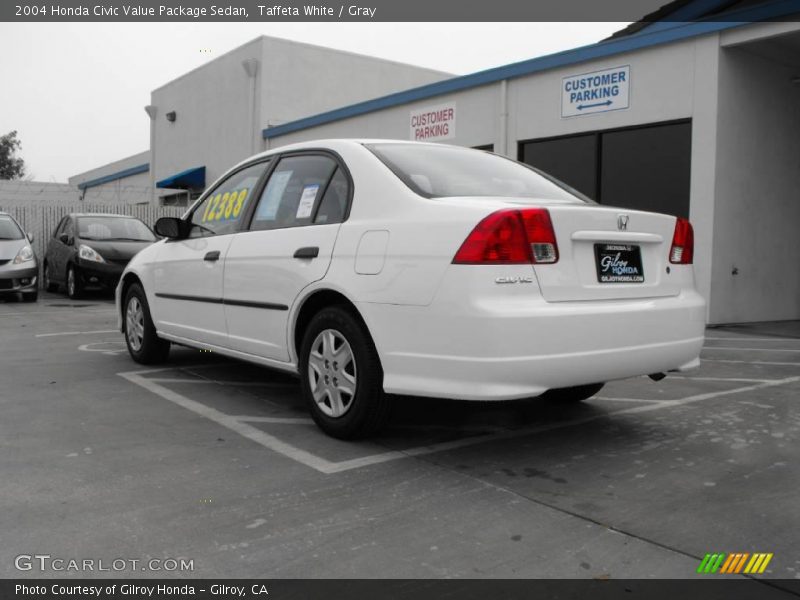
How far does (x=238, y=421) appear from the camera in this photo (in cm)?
451

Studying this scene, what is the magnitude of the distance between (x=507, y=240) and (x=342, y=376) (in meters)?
1.16

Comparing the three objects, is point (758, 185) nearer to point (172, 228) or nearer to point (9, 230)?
point (172, 228)

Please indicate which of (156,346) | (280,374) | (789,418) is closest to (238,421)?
(280,374)

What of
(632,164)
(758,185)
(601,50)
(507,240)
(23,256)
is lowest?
(23,256)

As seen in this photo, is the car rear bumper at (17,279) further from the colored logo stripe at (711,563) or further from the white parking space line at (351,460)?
the colored logo stripe at (711,563)

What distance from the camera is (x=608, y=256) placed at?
375 cm

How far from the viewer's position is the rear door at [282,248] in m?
4.21

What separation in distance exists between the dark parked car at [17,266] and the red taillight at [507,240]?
35.2 feet

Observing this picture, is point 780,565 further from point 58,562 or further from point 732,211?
point 732,211

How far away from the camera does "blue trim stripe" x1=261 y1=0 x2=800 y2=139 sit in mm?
9508

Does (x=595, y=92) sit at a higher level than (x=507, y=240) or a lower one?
higher

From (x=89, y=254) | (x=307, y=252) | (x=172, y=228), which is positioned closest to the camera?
(x=307, y=252)


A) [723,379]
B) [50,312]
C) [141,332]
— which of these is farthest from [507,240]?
[50,312]

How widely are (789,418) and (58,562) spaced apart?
4093mm
